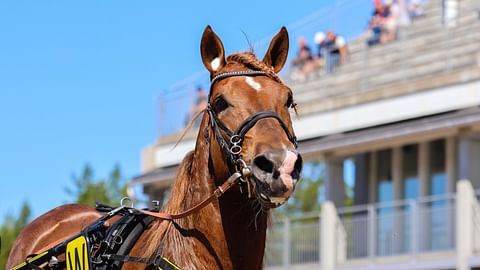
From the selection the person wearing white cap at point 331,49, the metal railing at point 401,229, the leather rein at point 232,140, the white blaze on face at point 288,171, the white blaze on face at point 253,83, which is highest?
the person wearing white cap at point 331,49

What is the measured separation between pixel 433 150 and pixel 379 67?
2.53 metres

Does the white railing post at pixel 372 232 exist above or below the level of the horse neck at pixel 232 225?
above

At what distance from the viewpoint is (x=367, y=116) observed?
25781 millimetres

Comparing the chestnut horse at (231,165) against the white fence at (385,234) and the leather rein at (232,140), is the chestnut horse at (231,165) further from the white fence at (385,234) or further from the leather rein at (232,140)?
the white fence at (385,234)

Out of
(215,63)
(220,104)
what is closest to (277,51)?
(215,63)

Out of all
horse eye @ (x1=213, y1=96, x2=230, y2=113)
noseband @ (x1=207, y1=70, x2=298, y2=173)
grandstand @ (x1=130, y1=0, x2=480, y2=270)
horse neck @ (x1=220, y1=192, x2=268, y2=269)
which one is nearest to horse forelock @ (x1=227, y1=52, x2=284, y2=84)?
horse eye @ (x1=213, y1=96, x2=230, y2=113)

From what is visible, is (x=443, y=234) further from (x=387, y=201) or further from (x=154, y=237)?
(x=154, y=237)

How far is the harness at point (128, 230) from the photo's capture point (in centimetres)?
671

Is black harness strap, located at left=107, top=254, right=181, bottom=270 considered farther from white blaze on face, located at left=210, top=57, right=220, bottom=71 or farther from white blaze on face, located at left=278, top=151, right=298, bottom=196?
white blaze on face, located at left=210, top=57, right=220, bottom=71

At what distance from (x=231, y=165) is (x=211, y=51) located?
84 cm

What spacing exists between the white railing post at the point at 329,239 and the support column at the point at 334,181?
36.4 inches

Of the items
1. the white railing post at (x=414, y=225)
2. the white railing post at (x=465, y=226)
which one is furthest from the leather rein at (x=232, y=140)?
the white railing post at (x=414, y=225)

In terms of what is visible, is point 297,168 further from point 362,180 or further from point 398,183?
point 362,180

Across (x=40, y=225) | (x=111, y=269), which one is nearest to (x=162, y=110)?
(x=40, y=225)
